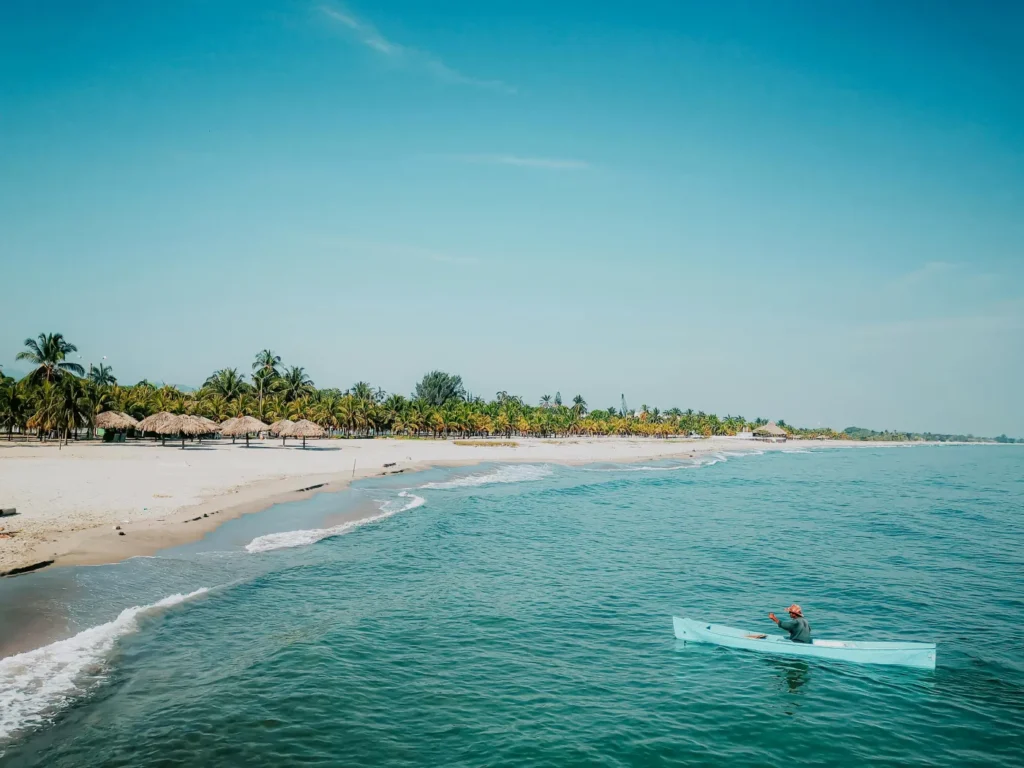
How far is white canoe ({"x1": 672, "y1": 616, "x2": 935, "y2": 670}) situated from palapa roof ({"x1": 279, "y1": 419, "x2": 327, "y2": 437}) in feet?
208

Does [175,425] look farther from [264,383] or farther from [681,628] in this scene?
[681,628]

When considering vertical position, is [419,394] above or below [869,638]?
above

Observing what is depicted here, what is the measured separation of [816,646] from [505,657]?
812cm

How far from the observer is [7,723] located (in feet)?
34.1

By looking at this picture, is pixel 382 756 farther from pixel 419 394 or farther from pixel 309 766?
pixel 419 394

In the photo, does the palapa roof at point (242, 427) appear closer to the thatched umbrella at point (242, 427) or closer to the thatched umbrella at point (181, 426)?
the thatched umbrella at point (242, 427)

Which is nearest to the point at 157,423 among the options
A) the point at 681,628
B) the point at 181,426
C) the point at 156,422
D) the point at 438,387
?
the point at 156,422

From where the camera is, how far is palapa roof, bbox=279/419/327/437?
71.9m

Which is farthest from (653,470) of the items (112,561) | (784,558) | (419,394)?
(419,394)

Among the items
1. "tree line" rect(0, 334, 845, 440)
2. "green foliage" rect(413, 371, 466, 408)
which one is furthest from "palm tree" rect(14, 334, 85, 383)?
"green foliage" rect(413, 371, 466, 408)

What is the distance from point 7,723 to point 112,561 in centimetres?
1020

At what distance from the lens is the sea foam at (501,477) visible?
165 ft

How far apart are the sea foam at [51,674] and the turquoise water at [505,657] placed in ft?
0.22

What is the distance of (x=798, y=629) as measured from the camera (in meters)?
15.7
